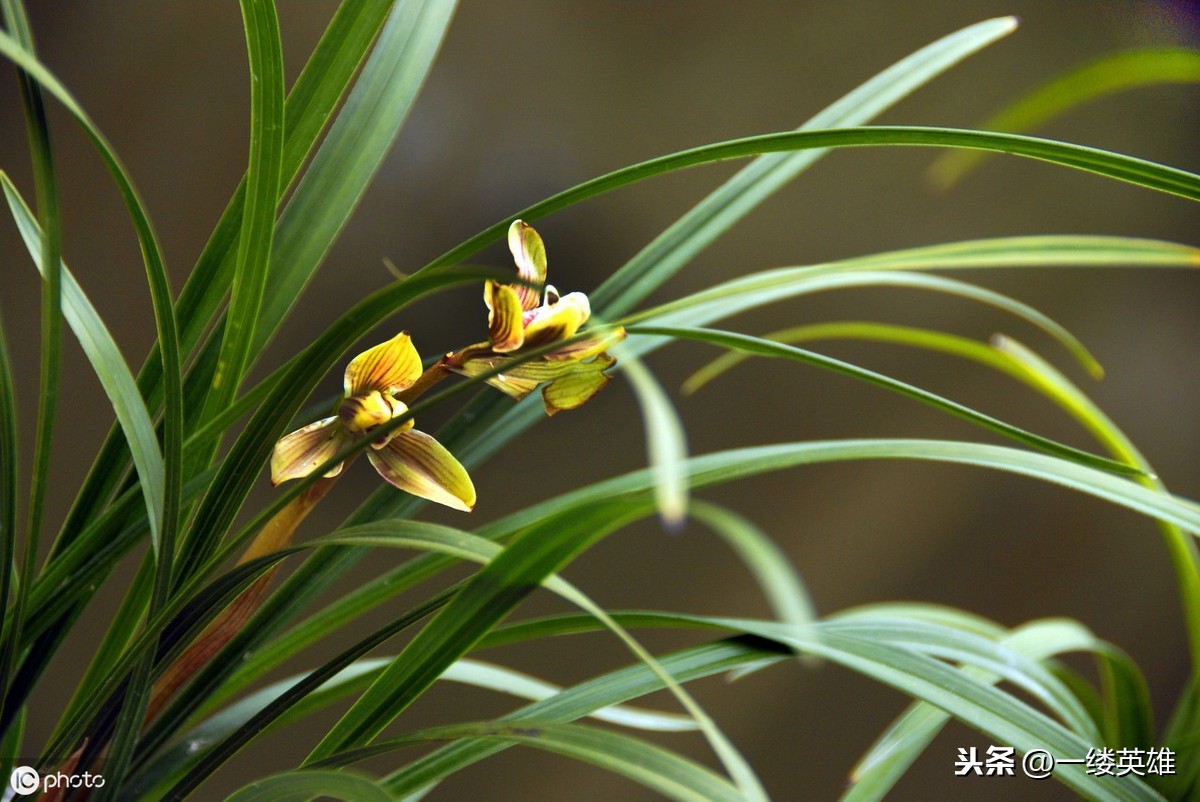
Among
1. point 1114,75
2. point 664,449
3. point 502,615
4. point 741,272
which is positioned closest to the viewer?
point 664,449

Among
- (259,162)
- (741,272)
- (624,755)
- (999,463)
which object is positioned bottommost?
(624,755)

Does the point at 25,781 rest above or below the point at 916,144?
below

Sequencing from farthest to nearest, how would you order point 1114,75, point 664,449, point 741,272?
1. point 741,272
2. point 1114,75
3. point 664,449

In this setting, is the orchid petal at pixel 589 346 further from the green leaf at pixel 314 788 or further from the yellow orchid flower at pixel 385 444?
the green leaf at pixel 314 788

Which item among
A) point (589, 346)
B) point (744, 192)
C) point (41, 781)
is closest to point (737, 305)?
point (744, 192)

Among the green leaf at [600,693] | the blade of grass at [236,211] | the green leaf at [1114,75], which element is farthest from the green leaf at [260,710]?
the green leaf at [1114,75]

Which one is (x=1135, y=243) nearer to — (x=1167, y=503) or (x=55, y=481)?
(x=1167, y=503)

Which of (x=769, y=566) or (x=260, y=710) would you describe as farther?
(x=260, y=710)

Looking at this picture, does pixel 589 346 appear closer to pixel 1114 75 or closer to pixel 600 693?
pixel 600 693
